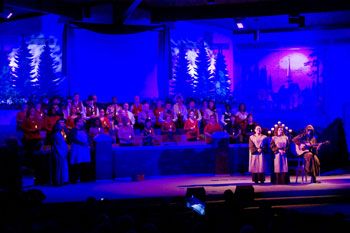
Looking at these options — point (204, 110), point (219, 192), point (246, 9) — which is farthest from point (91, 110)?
point (246, 9)

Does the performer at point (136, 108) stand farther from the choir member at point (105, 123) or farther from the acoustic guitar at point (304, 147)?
the acoustic guitar at point (304, 147)

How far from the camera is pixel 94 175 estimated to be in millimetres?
11781

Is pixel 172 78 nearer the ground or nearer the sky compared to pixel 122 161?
nearer the sky

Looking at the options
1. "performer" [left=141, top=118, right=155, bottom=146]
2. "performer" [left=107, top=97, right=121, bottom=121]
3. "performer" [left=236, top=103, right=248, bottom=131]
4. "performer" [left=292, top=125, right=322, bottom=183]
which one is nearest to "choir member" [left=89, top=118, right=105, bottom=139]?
"performer" [left=141, top=118, right=155, bottom=146]

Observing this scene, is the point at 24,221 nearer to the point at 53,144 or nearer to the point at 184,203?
the point at 184,203

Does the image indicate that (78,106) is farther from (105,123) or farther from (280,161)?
(280,161)

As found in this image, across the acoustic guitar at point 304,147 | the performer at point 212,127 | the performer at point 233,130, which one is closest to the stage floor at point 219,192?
the acoustic guitar at point 304,147

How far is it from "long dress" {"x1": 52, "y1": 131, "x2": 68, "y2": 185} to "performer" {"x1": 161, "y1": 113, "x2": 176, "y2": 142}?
3.08 meters

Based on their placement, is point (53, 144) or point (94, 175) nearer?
point (53, 144)

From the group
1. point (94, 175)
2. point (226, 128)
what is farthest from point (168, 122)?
point (94, 175)

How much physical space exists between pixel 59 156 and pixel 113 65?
5.72 m

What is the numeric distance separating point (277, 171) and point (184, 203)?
3595 mm

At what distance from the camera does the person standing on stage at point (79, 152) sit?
1114 centimetres

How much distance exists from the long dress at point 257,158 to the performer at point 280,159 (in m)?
0.25
